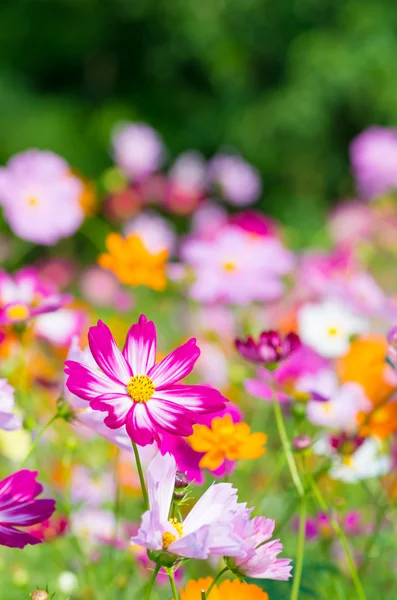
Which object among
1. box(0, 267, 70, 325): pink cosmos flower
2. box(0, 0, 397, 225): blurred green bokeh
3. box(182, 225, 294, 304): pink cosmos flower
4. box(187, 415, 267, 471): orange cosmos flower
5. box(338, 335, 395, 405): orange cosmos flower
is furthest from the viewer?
box(0, 0, 397, 225): blurred green bokeh

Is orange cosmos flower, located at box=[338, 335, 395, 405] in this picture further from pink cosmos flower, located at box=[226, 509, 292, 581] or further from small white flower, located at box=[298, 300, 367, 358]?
pink cosmos flower, located at box=[226, 509, 292, 581]

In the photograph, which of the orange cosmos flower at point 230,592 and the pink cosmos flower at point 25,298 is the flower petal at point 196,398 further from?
the pink cosmos flower at point 25,298

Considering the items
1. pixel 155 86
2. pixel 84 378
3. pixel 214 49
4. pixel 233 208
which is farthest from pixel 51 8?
pixel 84 378

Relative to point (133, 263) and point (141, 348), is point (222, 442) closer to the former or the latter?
point (141, 348)

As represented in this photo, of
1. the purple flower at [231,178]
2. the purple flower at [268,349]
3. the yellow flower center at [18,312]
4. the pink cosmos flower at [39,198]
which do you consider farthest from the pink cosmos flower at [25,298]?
the purple flower at [231,178]

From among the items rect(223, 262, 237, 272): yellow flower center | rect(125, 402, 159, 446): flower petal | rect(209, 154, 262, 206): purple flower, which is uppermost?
rect(125, 402, 159, 446): flower petal

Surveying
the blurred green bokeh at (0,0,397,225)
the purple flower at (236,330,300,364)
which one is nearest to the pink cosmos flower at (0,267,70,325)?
the purple flower at (236,330,300,364)

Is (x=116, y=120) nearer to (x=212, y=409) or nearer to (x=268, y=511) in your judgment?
(x=268, y=511)
